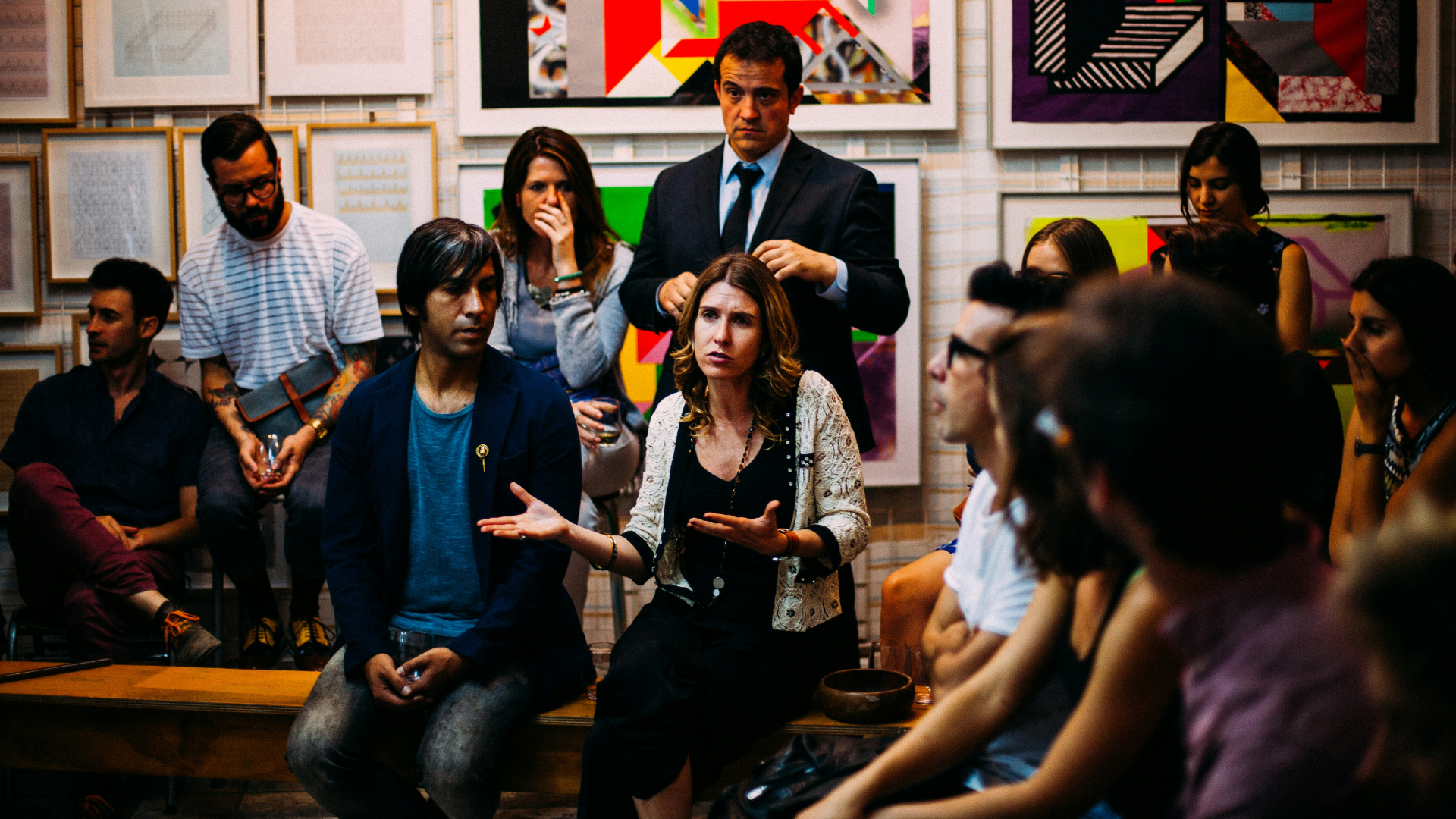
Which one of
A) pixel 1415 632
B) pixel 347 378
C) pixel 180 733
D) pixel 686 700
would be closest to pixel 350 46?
pixel 347 378

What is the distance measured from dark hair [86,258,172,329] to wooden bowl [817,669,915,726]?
245 centimetres

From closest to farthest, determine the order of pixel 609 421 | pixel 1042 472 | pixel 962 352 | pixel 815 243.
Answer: pixel 1042 472 < pixel 962 352 < pixel 815 243 < pixel 609 421

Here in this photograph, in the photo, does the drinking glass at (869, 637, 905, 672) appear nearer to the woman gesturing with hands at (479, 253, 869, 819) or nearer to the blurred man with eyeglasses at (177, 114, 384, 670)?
the woman gesturing with hands at (479, 253, 869, 819)

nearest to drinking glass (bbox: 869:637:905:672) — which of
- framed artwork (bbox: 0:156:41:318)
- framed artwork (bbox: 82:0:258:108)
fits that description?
framed artwork (bbox: 82:0:258:108)

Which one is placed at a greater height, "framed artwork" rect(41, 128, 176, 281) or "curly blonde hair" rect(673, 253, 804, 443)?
"framed artwork" rect(41, 128, 176, 281)

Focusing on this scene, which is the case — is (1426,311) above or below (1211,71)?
below

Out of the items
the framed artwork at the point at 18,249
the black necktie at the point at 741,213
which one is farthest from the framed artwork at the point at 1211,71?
the framed artwork at the point at 18,249

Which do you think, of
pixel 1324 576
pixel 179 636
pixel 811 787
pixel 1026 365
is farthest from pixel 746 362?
pixel 179 636

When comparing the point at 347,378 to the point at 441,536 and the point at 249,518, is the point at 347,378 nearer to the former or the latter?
the point at 249,518

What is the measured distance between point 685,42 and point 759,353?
180cm

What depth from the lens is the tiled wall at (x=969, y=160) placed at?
3688 mm

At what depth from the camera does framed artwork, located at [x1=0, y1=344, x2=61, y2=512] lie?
12.4ft

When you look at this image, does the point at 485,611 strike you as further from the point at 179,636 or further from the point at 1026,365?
the point at 1026,365

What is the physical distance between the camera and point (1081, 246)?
8.16 feet
